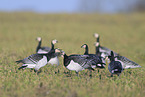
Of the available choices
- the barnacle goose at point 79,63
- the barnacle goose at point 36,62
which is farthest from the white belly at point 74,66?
the barnacle goose at point 36,62

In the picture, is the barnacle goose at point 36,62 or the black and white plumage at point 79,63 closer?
the black and white plumage at point 79,63

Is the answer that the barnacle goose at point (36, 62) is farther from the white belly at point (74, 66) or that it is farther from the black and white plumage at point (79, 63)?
the white belly at point (74, 66)

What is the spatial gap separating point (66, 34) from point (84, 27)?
8085 millimetres

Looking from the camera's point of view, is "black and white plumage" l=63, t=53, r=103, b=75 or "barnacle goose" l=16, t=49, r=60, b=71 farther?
"barnacle goose" l=16, t=49, r=60, b=71

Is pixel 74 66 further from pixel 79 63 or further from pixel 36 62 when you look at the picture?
pixel 36 62

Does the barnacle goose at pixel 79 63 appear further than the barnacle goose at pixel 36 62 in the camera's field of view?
No

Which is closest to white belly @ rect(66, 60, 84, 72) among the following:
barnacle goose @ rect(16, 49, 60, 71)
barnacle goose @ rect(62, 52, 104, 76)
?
barnacle goose @ rect(62, 52, 104, 76)

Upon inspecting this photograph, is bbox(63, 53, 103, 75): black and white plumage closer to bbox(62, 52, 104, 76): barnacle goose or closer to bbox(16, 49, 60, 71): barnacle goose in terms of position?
bbox(62, 52, 104, 76): barnacle goose

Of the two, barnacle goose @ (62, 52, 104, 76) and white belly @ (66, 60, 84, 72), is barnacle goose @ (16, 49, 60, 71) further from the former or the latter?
white belly @ (66, 60, 84, 72)

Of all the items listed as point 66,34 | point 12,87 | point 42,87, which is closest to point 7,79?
point 12,87

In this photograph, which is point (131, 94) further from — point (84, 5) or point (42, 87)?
point (84, 5)

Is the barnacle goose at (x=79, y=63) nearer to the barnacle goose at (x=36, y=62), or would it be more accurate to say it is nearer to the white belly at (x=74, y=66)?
the white belly at (x=74, y=66)

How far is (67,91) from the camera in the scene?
7312 millimetres

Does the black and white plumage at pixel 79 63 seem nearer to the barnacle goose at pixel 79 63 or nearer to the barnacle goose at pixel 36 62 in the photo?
the barnacle goose at pixel 79 63
